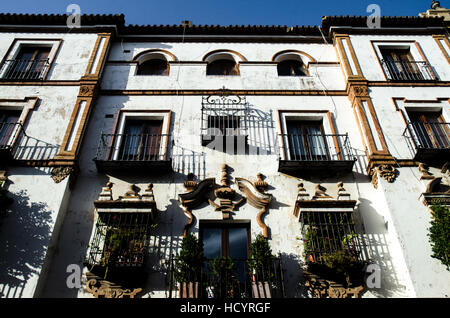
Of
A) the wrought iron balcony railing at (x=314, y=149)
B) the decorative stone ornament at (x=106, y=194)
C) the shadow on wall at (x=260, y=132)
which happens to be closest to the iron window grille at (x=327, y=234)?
the wrought iron balcony railing at (x=314, y=149)

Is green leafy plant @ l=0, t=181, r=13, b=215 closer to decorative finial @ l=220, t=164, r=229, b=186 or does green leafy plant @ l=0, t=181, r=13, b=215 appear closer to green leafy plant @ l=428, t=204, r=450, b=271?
decorative finial @ l=220, t=164, r=229, b=186

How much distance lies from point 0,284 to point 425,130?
39.3 ft

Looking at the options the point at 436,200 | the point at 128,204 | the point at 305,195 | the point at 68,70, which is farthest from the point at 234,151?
the point at 68,70

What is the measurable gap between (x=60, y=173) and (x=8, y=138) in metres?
2.48

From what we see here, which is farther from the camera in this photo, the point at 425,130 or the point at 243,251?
the point at 425,130

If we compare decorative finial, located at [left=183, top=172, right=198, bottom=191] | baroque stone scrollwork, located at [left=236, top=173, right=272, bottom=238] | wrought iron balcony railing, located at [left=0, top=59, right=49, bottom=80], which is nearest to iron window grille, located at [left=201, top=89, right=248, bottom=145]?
A: decorative finial, located at [left=183, top=172, right=198, bottom=191]

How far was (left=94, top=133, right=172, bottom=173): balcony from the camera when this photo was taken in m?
10.4

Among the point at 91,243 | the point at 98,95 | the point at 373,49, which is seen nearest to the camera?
the point at 91,243

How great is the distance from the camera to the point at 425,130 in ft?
38.6

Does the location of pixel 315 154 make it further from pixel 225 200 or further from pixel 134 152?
pixel 134 152

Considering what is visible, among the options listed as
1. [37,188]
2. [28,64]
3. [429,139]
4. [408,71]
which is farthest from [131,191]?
[408,71]

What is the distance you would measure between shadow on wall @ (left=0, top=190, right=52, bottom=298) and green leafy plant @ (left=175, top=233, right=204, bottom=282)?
3.08 metres

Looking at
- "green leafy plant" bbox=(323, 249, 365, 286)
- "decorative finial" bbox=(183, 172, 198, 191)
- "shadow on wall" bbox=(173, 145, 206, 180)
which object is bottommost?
"green leafy plant" bbox=(323, 249, 365, 286)

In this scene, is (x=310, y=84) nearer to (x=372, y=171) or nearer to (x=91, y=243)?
(x=372, y=171)
